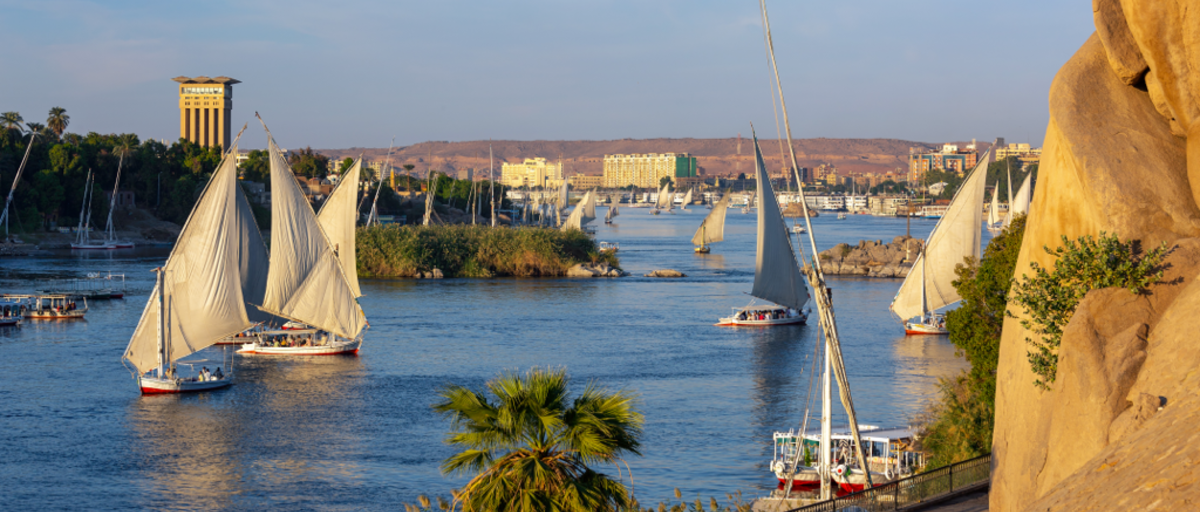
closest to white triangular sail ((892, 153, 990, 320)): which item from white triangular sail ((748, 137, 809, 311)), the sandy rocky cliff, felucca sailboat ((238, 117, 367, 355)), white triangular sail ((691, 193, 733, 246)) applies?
white triangular sail ((748, 137, 809, 311))

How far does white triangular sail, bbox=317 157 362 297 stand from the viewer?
4600cm

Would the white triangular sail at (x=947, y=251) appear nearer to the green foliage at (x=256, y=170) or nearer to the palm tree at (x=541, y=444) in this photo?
the palm tree at (x=541, y=444)

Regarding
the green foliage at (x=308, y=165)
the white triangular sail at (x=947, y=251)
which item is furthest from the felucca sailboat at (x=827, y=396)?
the green foliage at (x=308, y=165)

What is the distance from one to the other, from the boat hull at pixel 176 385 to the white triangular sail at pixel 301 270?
5695 mm

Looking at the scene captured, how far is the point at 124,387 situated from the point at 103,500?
12.3 meters

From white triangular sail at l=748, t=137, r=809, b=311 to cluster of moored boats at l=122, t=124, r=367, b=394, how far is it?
606 inches

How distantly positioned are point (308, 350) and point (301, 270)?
3373 mm

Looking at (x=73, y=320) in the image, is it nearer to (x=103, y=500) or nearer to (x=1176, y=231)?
(x=103, y=500)

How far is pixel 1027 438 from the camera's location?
34.8ft

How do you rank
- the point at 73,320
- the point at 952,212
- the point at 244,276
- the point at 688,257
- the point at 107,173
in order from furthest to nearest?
the point at 107,173, the point at 688,257, the point at 73,320, the point at 952,212, the point at 244,276

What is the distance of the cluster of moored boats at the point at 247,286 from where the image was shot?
3319cm

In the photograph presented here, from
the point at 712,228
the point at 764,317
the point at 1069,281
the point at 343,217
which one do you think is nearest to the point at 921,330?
the point at 764,317

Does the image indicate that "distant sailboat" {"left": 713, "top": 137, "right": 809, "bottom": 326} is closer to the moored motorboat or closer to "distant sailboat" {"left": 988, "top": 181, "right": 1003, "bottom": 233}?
the moored motorboat

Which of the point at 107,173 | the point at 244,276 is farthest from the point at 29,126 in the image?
the point at 244,276
